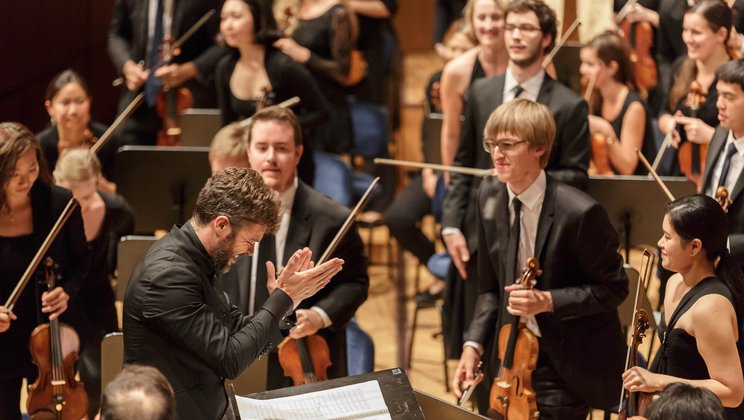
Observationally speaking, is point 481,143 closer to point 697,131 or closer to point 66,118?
point 697,131

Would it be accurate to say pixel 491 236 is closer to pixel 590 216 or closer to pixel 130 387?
pixel 590 216

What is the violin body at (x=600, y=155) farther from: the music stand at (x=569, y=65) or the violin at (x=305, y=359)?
the violin at (x=305, y=359)

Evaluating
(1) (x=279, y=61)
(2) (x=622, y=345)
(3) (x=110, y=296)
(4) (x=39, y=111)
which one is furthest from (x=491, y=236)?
(4) (x=39, y=111)

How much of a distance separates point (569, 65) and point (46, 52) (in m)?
3.35

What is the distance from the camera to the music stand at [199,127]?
5176 mm

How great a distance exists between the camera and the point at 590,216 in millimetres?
3186

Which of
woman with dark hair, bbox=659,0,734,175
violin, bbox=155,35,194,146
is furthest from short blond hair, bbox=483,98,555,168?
violin, bbox=155,35,194,146

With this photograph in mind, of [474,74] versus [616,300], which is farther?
[474,74]

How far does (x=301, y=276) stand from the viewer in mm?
2760

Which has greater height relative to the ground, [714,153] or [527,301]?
[714,153]

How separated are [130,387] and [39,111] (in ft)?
16.1

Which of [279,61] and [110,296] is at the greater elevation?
[279,61]

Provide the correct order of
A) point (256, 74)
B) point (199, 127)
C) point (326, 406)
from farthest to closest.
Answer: point (199, 127), point (256, 74), point (326, 406)

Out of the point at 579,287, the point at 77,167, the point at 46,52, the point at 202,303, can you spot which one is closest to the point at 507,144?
the point at 579,287
